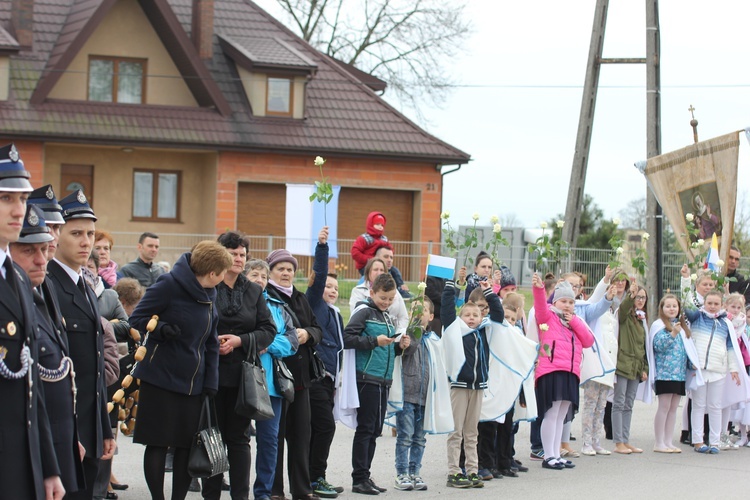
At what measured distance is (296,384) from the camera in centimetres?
872

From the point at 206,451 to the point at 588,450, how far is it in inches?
224

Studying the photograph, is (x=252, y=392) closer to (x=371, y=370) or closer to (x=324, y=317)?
(x=324, y=317)

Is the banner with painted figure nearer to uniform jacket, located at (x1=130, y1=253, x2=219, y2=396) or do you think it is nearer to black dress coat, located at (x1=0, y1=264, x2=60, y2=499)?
uniform jacket, located at (x1=130, y1=253, x2=219, y2=396)

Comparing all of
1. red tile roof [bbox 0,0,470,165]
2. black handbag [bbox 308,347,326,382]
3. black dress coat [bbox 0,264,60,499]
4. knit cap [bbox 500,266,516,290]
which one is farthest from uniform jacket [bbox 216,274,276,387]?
red tile roof [bbox 0,0,470,165]

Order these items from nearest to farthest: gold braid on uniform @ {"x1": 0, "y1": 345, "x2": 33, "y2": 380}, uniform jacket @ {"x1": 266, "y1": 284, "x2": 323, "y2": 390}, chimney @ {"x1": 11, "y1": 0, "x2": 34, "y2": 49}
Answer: gold braid on uniform @ {"x1": 0, "y1": 345, "x2": 33, "y2": 380}
uniform jacket @ {"x1": 266, "y1": 284, "x2": 323, "y2": 390}
chimney @ {"x1": 11, "y1": 0, "x2": 34, "y2": 49}

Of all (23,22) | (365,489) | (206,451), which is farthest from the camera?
(23,22)

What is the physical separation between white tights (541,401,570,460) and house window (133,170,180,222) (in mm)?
21441

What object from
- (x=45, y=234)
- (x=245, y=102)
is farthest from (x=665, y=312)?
(x=245, y=102)

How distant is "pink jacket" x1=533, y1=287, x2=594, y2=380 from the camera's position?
11195 millimetres

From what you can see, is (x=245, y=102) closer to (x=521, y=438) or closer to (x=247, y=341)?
(x=521, y=438)

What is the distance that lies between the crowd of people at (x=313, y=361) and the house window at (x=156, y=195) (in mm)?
19187

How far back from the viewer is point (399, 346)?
9594 mm

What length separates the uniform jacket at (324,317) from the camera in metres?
9.14

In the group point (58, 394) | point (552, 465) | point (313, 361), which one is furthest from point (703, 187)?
point (58, 394)
